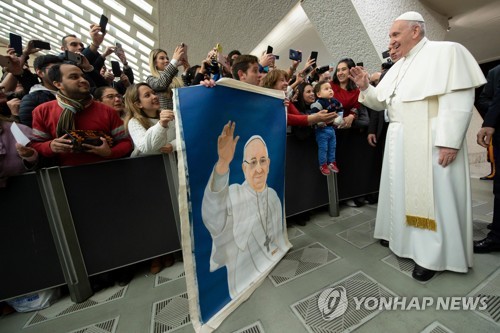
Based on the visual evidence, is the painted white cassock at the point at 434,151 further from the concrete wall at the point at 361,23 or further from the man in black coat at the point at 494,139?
the concrete wall at the point at 361,23

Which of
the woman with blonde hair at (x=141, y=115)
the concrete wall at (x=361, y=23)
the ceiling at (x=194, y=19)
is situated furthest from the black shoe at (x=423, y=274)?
the ceiling at (x=194, y=19)

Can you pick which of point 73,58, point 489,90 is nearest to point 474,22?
point 489,90

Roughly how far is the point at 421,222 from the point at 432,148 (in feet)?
1.74

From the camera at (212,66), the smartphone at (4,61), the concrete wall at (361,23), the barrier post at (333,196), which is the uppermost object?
the concrete wall at (361,23)

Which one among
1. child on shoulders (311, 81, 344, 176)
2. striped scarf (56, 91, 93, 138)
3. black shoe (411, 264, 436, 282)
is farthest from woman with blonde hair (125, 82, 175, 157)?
black shoe (411, 264, 436, 282)

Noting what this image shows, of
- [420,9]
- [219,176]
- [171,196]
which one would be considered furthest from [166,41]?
[219,176]

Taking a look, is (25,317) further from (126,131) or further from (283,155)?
(283,155)

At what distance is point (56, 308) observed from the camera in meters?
1.59

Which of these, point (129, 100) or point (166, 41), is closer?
point (129, 100)

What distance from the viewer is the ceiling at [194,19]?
4.38m

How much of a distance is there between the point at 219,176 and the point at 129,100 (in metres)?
1.20

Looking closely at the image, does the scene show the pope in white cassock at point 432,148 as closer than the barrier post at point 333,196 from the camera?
Yes

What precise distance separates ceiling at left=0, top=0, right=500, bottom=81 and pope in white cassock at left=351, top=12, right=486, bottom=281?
11.1 ft

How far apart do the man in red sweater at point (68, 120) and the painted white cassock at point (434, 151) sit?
7.29ft
